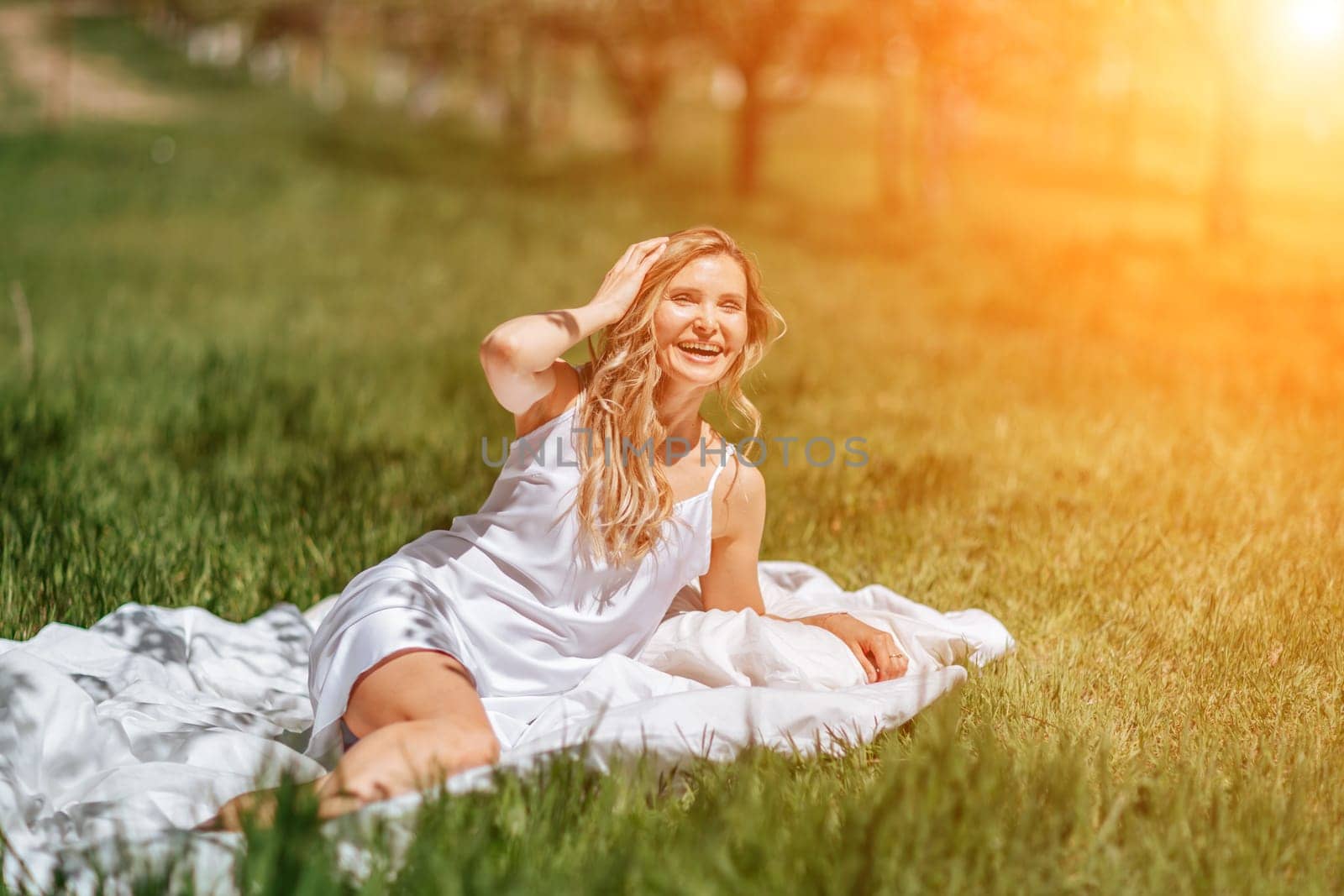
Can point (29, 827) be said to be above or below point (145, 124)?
below

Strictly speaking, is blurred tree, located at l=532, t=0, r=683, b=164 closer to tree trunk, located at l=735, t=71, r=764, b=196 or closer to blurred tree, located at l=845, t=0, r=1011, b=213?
tree trunk, located at l=735, t=71, r=764, b=196

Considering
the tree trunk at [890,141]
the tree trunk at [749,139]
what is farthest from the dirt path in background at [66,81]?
the tree trunk at [890,141]

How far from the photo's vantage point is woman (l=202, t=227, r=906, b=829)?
3715 mm

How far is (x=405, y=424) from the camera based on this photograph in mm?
7992

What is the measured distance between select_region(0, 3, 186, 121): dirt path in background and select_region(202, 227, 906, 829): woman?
27123mm

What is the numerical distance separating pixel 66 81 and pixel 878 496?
120 feet

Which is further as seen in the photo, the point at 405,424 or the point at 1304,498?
the point at 405,424

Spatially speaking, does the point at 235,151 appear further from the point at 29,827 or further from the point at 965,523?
the point at 29,827

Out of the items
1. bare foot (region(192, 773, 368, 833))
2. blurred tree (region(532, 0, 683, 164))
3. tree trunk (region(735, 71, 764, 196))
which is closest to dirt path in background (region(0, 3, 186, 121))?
blurred tree (region(532, 0, 683, 164))

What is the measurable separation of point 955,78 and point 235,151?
1341 cm

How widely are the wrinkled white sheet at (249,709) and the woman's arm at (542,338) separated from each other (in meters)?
0.99

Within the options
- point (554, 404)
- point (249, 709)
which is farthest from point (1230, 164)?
point (249, 709)

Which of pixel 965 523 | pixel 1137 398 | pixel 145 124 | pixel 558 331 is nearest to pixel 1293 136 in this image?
pixel 145 124

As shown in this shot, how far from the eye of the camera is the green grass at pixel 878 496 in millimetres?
3080
